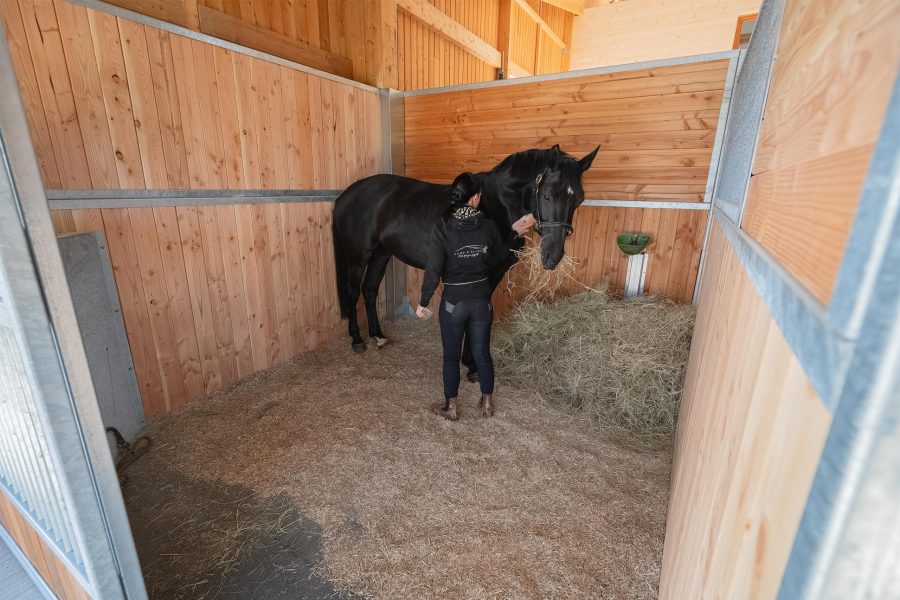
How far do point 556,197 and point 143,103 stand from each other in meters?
2.39

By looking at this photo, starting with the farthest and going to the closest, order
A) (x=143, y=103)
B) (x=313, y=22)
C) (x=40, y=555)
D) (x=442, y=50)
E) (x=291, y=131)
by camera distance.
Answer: (x=442, y=50), (x=313, y=22), (x=291, y=131), (x=143, y=103), (x=40, y=555)

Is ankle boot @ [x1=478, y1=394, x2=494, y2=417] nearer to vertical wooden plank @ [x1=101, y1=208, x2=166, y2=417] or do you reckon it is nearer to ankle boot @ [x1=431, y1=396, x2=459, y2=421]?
ankle boot @ [x1=431, y1=396, x2=459, y2=421]

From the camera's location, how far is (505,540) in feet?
5.46

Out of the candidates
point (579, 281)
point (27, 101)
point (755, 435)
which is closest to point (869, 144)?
point (755, 435)

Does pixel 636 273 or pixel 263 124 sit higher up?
pixel 263 124

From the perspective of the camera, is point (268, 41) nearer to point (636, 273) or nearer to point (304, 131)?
point (304, 131)

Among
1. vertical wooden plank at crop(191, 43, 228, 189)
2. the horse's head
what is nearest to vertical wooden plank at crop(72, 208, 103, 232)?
vertical wooden plank at crop(191, 43, 228, 189)

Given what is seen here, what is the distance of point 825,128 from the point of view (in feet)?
1.24

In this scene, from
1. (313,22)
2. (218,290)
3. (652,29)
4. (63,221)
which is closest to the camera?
(63,221)

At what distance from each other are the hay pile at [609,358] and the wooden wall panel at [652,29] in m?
7.14

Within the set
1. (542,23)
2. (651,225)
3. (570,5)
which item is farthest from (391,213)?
(570,5)

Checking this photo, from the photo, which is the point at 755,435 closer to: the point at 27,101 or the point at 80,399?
the point at 80,399

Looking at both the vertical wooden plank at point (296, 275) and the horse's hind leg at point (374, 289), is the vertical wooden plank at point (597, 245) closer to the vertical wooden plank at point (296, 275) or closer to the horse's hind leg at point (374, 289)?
the horse's hind leg at point (374, 289)

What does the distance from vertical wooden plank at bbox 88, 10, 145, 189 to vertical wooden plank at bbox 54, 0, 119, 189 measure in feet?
0.07
